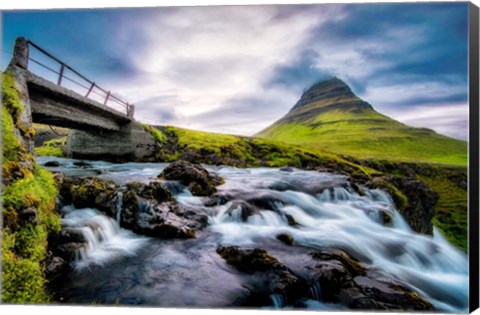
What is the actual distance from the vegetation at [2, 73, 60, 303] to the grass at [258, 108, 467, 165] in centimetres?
356

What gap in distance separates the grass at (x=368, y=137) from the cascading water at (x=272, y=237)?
67cm

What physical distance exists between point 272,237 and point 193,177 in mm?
2001

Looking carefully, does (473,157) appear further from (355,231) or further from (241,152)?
(241,152)

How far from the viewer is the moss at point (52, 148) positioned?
506cm

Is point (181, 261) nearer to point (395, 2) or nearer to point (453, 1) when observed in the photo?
point (395, 2)

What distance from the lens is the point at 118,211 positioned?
504 centimetres

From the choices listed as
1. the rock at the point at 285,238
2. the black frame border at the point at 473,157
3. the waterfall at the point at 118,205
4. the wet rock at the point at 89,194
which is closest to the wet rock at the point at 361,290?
the rock at the point at 285,238

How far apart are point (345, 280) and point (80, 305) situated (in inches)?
137

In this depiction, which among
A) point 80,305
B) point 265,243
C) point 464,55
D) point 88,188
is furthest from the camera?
point 88,188

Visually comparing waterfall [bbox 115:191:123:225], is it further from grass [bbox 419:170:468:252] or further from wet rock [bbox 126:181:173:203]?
grass [bbox 419:170:468:252]

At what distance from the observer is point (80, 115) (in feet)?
21.0

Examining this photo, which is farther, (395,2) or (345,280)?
(395,2)

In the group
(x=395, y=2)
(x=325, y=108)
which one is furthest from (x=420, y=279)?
→ (x=395, y=2)

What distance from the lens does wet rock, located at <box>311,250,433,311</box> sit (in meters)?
4.07
